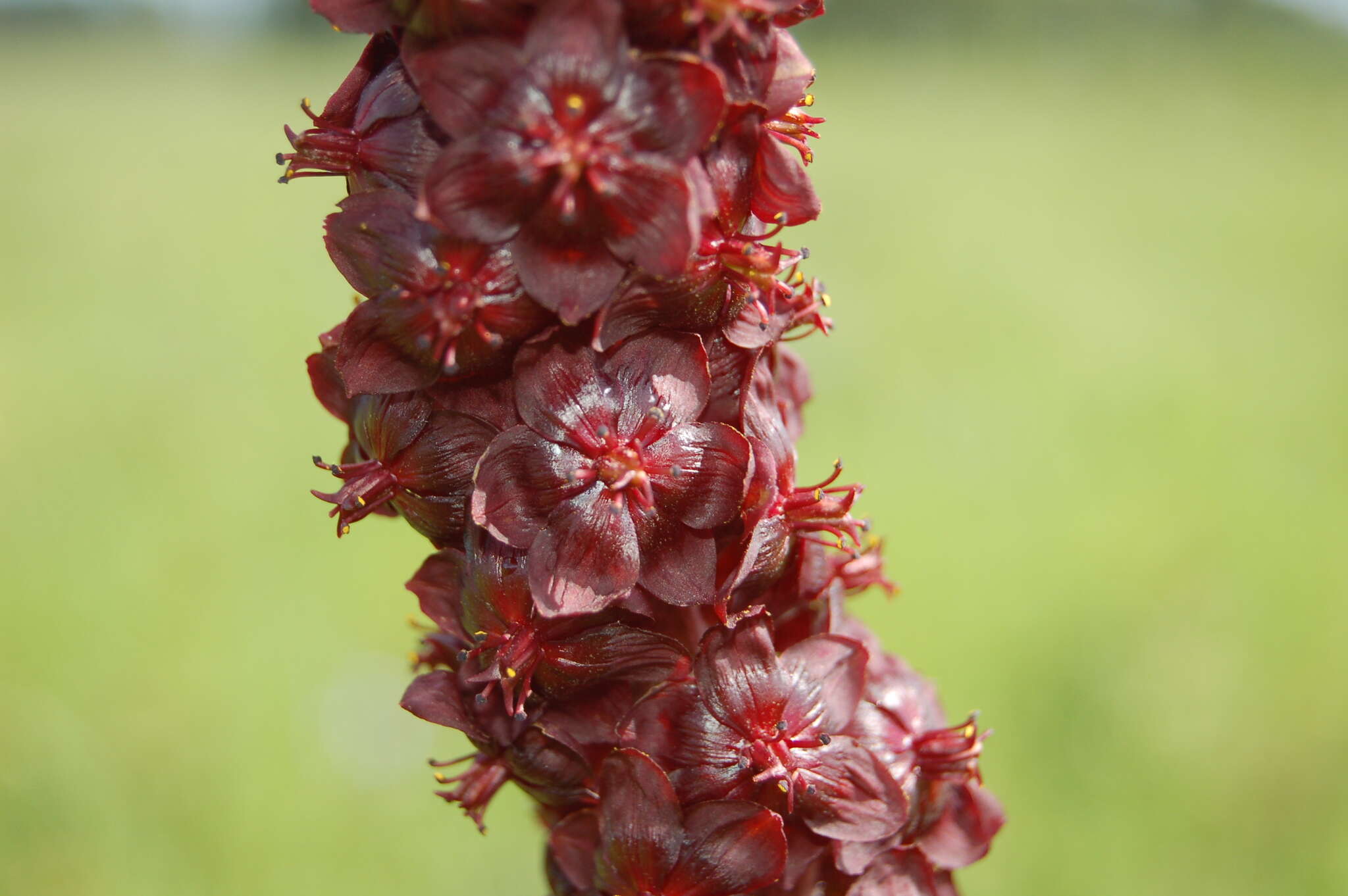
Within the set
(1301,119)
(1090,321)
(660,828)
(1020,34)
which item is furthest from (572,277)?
(1020,34)

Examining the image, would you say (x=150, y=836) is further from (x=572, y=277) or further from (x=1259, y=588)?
(x=1259, y=588)

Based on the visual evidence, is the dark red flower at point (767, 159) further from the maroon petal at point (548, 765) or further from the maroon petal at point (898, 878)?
the maroon petal at point (898, 878)

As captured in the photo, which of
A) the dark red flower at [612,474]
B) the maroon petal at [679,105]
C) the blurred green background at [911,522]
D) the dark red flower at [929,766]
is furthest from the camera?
the blurred green background at [911,522]

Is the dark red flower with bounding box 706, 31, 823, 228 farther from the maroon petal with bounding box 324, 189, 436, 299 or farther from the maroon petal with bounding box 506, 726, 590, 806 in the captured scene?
the maroon petal with bounding box 506, 726, 590, 806

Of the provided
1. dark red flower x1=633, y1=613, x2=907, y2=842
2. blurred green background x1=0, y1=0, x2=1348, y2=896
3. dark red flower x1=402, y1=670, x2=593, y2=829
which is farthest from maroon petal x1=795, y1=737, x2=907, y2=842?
blurred green background x1=0, y1=0, x2=1348, y2=896

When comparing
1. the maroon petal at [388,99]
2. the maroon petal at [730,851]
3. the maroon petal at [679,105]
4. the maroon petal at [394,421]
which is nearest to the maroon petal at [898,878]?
the maroon petal at [730,851]

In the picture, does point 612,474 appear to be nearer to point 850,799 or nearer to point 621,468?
point 621,468

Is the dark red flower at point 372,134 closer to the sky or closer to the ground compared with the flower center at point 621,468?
closer to the sky

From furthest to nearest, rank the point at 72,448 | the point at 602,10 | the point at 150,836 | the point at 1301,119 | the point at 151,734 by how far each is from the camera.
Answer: the point at 1301,119, the point at 72,448, the point at 151,734, the point at 150,836, the point at 602,10
